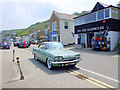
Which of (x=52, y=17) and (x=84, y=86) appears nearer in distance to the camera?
(x=84, y=86)

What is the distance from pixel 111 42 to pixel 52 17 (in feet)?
61.2

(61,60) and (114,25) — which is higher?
(114,25)

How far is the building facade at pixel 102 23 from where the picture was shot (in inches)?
591

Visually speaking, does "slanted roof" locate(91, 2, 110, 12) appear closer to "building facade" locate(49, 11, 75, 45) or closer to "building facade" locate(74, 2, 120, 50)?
"building facade" locate(74, 2, 120, 50)

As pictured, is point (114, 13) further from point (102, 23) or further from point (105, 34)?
point (105, 34)

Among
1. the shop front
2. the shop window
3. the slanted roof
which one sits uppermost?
the slanted roof

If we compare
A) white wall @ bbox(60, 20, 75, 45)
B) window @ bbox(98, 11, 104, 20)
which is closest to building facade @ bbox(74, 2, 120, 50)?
window @ bbox(98, 11, 104, 20)

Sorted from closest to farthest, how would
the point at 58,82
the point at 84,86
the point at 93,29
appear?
the point at 84,86 < the point at 58,82 < the point at 93,29

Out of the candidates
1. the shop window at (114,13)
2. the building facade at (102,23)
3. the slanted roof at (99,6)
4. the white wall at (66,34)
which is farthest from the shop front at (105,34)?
the white wall at (66,34)

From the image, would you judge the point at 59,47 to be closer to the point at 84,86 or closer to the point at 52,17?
the point at 84,86

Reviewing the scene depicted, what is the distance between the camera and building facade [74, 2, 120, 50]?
1502 cm

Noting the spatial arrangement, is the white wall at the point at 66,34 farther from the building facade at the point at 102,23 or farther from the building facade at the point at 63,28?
the building facade at the point at 102,23

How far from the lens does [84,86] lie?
3924 millimetres

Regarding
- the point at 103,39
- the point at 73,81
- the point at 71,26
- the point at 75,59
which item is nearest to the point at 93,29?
the point at 103,39
